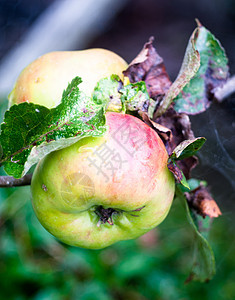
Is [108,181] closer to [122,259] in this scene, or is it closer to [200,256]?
[200,256]

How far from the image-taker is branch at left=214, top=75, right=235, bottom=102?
615mm

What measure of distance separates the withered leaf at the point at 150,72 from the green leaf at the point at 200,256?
0.53 feet

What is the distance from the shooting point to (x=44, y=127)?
1.56ft

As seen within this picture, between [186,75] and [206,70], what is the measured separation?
120 millimetres

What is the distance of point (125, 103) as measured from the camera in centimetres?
51

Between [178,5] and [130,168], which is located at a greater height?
[130,168]

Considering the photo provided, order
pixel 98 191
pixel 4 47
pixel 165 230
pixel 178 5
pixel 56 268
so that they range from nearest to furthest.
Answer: pixel 98 191 → pixel 56 268 → pixel 165 230 → pixel 4 47 → pixel 178 5

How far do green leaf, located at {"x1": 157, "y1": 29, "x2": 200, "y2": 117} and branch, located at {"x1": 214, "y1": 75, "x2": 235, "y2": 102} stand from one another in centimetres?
10

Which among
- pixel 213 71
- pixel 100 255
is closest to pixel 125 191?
pixel 213 71

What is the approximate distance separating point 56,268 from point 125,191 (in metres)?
0.83

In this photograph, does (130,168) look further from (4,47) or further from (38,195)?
(4,47)

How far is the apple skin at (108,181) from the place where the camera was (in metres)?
0.45

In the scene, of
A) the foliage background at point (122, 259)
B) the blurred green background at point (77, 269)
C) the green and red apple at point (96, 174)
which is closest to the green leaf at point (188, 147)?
the green and red apple at point (96, 174)

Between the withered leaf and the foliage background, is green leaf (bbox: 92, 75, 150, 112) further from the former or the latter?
the foliage background
